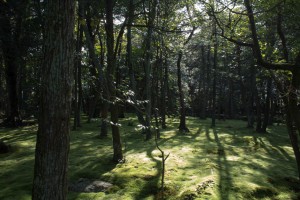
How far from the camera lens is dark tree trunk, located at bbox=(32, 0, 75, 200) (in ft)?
13.0

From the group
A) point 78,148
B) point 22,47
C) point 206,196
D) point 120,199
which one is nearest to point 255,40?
point 206,196

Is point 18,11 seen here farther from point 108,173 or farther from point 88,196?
point 88,196

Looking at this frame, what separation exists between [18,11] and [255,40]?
13731 mm

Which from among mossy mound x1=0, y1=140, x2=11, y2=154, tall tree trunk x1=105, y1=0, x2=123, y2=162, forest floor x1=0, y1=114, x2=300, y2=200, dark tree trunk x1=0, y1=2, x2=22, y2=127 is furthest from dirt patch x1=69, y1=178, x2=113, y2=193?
dark tree trunk x1=0, y1=2, x2=22, y2=127

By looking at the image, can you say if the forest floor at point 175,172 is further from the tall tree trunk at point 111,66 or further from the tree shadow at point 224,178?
the tall tree trunk at point 111,66

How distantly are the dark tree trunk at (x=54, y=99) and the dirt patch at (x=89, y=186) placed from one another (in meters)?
4.28

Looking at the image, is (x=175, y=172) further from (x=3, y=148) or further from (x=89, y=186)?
(x=3, y=148)

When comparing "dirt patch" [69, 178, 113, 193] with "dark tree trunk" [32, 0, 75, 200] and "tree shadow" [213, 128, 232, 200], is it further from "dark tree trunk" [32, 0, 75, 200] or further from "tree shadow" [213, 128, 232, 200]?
"dark tree trunk" [32, 0, 75, 200]

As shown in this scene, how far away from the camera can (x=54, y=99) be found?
3.97m

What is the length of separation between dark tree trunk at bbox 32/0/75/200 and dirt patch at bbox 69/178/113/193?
428cm

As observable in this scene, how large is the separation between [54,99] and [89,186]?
16.7 ft

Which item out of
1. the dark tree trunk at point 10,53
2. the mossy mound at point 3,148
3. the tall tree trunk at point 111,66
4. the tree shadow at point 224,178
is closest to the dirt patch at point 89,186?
the tall tree trunk at point 111,66

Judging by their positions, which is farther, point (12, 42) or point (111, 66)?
point (12, 42)

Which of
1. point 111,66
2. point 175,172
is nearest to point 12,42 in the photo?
point 111,66
